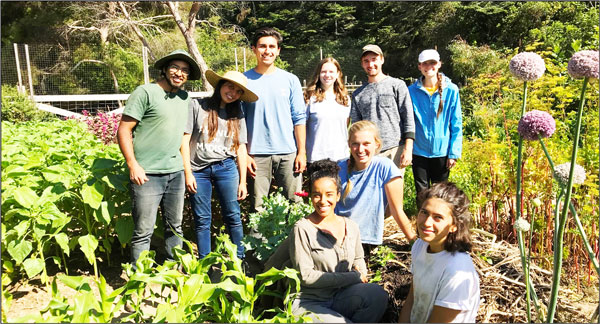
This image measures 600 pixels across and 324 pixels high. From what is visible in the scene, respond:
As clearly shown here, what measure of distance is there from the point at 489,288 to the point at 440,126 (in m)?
1.23

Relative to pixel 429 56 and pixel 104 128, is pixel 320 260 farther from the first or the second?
pixel 104 128

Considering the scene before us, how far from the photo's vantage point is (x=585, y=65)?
174 cm

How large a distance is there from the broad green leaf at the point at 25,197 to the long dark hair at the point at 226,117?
108 centimetres

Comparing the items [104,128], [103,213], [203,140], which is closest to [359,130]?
[203,140]

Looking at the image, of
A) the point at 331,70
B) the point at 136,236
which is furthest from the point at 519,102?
the point at 136,236

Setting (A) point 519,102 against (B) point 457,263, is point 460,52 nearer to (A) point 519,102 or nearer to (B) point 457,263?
(A) point 519,102

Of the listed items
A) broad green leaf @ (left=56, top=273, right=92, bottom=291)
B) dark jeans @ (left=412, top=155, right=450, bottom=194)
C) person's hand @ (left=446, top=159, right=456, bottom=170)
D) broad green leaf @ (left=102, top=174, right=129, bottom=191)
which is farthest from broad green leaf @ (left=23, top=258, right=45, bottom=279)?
person's hand @ (left=446, top=159, right=456, bottom=170)

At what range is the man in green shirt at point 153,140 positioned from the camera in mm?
2955

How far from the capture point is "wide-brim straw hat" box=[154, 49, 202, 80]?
303 centimetres

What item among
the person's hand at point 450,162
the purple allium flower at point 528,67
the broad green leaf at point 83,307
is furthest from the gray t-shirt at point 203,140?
the purple allium flower at point 528,67

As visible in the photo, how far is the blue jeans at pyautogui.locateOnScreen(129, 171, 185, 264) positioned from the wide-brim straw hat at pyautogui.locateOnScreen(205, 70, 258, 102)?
26.3 inches

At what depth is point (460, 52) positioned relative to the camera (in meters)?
14.9

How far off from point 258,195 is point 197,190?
0.44m

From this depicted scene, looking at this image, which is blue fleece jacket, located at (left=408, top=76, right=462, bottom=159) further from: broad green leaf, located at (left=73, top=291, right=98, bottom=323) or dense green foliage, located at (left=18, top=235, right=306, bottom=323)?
broad green leaf, located at (left=73, top=291, right=98, bottom=323)
